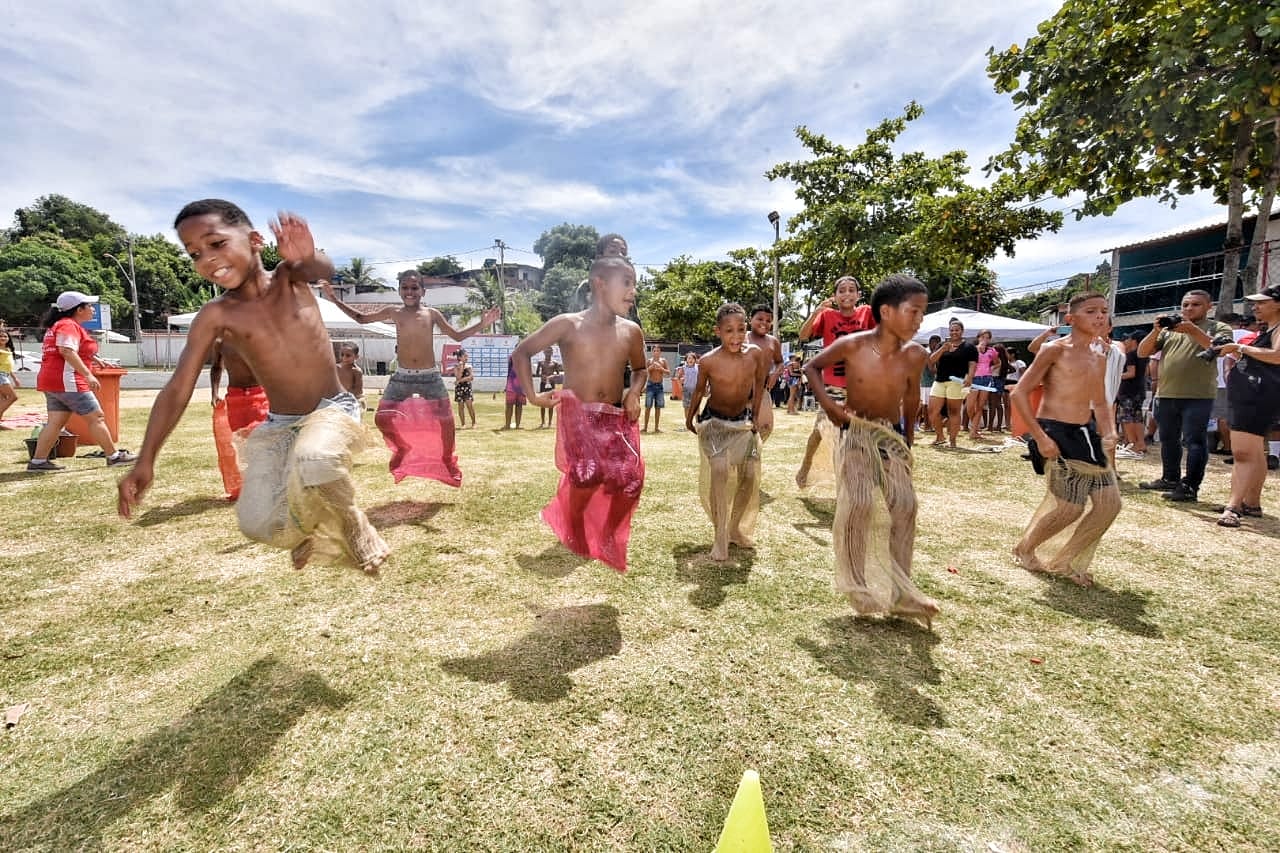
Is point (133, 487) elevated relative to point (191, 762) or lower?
elevated

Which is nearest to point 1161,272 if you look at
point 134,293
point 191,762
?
point 191,762

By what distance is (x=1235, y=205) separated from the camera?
9969mm

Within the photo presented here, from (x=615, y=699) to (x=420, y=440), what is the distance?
424 cm

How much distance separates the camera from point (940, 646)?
320 cm

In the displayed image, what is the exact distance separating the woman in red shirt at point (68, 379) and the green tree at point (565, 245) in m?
83.5

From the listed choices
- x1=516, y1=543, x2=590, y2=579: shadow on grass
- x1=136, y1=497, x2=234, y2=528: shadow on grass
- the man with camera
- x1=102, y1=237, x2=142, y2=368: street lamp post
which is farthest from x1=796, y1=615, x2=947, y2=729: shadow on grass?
x1=102, y1=237, x2=142, y2=368: street lamp post

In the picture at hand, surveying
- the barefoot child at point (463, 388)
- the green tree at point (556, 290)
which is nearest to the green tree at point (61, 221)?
the green tree at point (556, 290)

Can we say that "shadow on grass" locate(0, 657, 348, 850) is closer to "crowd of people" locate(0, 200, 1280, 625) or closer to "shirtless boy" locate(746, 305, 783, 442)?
"crowd of people" locate(0, 200, 1280, 625)

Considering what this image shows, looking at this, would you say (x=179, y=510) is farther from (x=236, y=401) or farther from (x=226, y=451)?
(x=236, y=401)

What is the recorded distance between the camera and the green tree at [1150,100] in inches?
310

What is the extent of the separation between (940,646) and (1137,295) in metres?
29.9

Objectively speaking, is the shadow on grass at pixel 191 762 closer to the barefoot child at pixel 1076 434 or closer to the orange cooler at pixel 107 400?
the barefoot child at pixel 1076 434

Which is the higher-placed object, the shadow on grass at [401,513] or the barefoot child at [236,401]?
the barefoot child at [236,401]

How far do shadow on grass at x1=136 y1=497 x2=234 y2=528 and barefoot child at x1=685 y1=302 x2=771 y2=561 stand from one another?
4.74 m
